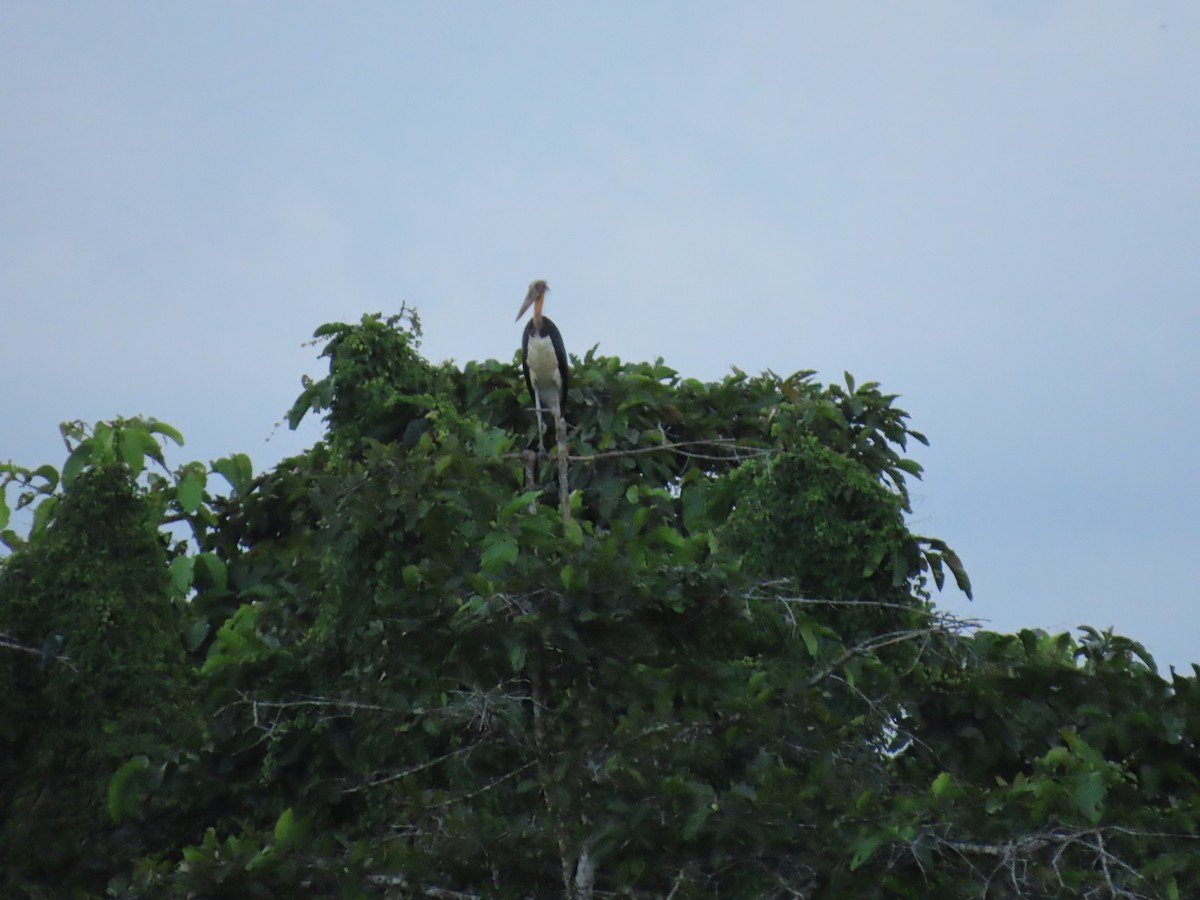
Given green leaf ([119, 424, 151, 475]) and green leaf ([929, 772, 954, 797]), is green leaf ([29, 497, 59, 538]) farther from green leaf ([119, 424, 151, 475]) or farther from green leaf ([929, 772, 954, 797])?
green leaf ([929, 772, 954, 797])

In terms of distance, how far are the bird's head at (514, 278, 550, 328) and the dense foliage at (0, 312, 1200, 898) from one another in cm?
250

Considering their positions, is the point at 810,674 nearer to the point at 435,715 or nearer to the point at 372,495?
the point at 435,715

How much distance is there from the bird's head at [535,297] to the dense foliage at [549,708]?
250 centimetres

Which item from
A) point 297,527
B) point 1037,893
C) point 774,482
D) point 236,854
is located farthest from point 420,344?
point 1037,893

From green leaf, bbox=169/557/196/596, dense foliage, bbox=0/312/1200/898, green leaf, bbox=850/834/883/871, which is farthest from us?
green leaf, bbox=169/557/196/596

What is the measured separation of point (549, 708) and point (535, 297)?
18.8ft

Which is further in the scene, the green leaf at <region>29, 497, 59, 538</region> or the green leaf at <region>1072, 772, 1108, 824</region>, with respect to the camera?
the green leaf at <region>29, 497, 59, 538</region>

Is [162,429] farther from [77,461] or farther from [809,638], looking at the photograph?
[809,638]

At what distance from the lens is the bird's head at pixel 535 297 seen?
33.1 feet

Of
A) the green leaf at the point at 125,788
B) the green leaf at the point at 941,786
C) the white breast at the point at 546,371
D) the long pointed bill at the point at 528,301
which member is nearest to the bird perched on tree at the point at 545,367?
the white breast at the point at 546,371

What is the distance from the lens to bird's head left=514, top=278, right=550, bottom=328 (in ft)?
33.1

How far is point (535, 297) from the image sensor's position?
10242mm

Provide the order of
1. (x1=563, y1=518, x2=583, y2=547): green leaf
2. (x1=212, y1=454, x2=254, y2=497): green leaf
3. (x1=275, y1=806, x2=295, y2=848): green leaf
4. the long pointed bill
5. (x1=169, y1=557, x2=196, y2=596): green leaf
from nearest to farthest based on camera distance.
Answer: (x1=275, y1=806, x2=295, y2=848): green leaf → (x1=563, y1=518, x2=583, y2=547): green leaf → (x1=169, y1=557, x2=196, y2=596): green leaf → (x1=212, y1=454, x2=254, y2=497): green leaf → the long pointed bill

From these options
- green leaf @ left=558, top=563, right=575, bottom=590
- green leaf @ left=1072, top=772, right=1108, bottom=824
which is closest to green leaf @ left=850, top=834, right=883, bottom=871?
green leaf @ left=1072, top=772, right=1108, bottom=824
